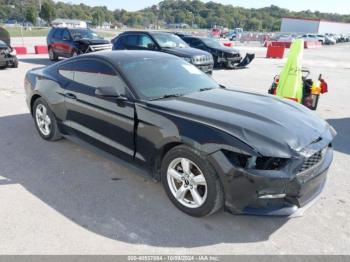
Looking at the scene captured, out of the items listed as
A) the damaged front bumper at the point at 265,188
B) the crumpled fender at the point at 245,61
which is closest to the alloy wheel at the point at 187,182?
the damaged front bumper at the point at 265,188

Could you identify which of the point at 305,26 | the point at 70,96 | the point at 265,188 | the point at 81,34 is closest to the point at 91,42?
the point at 81,34

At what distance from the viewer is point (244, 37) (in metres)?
53.9

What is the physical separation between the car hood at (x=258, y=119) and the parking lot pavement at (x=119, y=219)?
837mm

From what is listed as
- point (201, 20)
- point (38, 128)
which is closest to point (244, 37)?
point (38, 128)

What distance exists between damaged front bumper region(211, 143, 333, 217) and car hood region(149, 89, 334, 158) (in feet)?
0.62

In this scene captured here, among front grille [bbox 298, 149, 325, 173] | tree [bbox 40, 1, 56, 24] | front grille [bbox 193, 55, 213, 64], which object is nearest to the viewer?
front grille [bbox 298, 149, 325, 173]

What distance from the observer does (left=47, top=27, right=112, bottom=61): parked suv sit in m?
14.5

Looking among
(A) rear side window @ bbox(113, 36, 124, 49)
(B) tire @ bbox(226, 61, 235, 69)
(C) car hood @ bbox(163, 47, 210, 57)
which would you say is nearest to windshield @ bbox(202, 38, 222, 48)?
(B) tire @ bbox(226, 61, 235, 69)

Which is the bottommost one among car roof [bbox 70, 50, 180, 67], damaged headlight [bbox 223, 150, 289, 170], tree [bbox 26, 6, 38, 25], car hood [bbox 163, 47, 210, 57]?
damaged headlight [bbox 223, 150, 289, 170]

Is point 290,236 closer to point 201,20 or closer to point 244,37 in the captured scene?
point 244,37

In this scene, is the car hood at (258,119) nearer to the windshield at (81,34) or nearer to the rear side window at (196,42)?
the rear side window at (196,42)

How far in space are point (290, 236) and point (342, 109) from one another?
5998mm

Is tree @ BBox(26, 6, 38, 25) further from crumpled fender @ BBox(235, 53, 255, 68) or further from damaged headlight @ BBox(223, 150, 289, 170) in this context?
damaged headlight @ BBox(223, 150, 289, 170)

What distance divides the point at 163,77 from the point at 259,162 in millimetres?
1827
